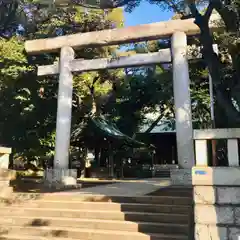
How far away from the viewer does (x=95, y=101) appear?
63.7 feet

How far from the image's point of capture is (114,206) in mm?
6289

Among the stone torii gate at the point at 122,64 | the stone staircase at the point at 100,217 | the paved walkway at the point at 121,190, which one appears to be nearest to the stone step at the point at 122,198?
the stone staircase at the point at 100,217

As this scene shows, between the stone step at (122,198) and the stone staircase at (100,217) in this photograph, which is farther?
the stone step at (122,198)

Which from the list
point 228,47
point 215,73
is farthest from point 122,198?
point 228,47

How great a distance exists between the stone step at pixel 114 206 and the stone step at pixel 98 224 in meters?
0.48

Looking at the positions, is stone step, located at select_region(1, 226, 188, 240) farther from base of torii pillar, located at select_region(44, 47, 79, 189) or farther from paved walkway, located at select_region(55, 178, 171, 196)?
base of torii pillar, located at select_region(44, 47, 79, 189)

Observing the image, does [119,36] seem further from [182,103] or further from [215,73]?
[215,73]

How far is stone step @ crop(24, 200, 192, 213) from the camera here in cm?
594

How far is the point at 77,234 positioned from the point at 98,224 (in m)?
0.42

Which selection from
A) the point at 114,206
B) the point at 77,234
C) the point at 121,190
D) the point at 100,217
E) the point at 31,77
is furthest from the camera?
the point at 31,77

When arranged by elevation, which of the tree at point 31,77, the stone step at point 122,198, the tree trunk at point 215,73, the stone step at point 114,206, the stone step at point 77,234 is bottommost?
the stone step at point 77,234

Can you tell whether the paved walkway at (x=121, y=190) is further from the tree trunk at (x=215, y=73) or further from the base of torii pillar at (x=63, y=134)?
the tree trunk at (x=215, y=73)

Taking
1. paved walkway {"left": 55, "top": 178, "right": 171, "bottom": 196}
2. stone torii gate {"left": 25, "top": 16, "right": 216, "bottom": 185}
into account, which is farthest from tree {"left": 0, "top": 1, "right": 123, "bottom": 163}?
paved walkway {"left": 55, "top": 178, "right": 171, "bottom": 196}

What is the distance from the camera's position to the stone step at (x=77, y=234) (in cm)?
520
